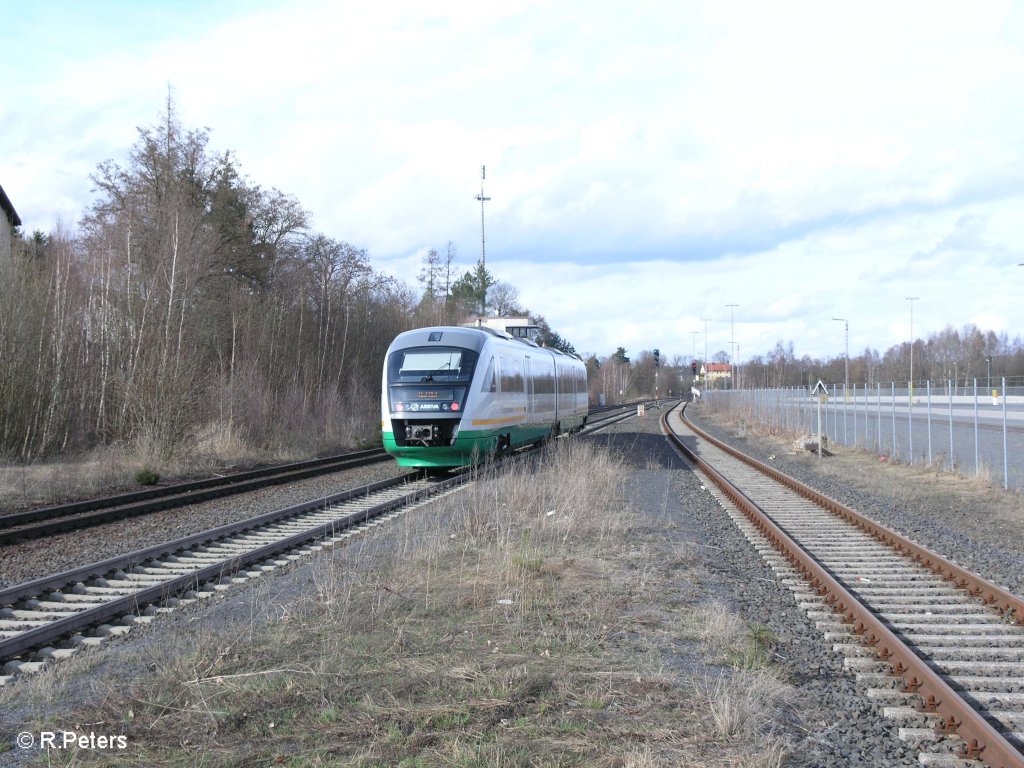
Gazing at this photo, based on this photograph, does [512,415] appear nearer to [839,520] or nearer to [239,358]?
[839,520]

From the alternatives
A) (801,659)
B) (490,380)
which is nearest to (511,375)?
(490,380)

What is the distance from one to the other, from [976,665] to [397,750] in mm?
4170

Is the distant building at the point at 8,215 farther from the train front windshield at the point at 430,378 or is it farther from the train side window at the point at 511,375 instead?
the train front windshield at the point at 430,378

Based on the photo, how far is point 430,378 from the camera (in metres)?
18.3

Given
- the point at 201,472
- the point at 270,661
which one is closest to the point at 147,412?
the point at 201,472

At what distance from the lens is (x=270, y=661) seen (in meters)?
5.93

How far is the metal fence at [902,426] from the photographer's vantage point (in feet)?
76.0

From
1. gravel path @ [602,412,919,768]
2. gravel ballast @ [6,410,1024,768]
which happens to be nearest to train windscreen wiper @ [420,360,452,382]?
gravel ballast @ [6,410,1024,768]

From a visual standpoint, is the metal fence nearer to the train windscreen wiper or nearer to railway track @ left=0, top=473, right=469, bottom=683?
the train windscreen wiper

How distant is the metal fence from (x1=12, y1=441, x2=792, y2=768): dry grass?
46.7 feet

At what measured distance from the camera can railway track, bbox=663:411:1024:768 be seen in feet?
16.9

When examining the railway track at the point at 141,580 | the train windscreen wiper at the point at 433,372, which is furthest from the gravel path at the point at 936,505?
the train windscreen wiper at the point at 433,372

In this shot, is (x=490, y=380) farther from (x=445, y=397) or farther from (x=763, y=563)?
(x=763, y=563)

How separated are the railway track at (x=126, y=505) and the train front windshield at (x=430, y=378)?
3053 millimetres
